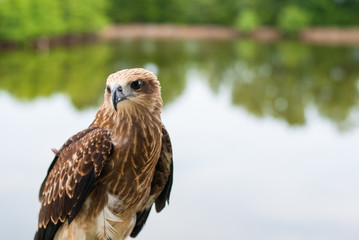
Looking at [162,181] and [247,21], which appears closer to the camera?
[162,181]

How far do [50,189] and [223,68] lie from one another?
29.3m

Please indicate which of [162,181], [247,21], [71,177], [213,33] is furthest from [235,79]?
[213,33]

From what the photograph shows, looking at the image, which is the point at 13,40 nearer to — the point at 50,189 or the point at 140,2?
the point at 140,2

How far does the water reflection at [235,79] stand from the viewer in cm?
2139

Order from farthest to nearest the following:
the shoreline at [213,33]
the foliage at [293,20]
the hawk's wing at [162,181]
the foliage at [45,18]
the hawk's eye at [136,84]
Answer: the foliage at [293,20], the shoreline at [213,33], the foliage at [45,18], the hawk's wing at [162,181], the hawk's eye at [136,84]

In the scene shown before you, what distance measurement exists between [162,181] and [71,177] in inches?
26.2

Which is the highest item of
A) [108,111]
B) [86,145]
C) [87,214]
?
[108,111]

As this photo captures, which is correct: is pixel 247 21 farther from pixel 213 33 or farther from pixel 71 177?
pixel 71 177

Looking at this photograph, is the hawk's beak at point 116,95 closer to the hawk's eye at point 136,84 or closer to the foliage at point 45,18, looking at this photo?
the hawk's eye at point 136,84

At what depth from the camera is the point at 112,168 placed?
2832 mm

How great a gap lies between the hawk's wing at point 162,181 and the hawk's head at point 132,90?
389mm

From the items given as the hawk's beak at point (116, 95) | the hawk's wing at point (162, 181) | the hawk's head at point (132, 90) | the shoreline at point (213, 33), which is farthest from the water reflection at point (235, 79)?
the shoreline at point (213, 33)

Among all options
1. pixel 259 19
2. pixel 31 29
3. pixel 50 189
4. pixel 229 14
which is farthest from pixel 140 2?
pixel 50 189

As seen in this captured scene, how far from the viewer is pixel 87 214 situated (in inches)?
118
